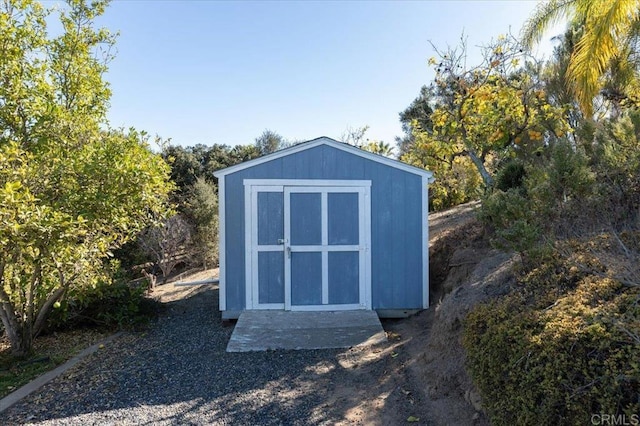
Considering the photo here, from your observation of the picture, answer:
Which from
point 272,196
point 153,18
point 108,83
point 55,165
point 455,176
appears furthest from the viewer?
point 455,176

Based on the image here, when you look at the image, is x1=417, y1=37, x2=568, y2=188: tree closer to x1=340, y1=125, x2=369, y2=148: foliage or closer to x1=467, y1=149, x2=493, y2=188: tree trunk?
x1=467, y1=149, x2=493, y2=188: tree trunk

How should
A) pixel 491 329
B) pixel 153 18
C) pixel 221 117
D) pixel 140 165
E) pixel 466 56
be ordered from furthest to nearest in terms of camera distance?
pixel 221 117 → pixel 466 56 → pixel 153 18 → pixel 140 165 → pixel 491 329

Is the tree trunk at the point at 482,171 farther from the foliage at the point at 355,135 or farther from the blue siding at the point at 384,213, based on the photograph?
the foliage at the point at 355,135

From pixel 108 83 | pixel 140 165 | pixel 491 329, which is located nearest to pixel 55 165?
pixel 140 165

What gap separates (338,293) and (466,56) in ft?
19.1

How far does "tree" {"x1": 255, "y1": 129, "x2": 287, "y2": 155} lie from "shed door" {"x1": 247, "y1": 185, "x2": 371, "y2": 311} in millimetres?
17396

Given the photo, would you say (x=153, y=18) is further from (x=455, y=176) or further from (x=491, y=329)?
(x=455, y=176)

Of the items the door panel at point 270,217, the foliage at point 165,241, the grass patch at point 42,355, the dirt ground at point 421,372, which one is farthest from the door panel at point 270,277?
the foliage at point 165,241

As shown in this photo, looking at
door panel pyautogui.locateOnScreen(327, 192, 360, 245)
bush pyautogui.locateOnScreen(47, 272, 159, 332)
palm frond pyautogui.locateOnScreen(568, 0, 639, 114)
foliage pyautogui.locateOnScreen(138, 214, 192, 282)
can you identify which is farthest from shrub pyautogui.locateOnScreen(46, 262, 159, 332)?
palm frond pyautogui.locateOnScreen(568, 0, 639, 114)

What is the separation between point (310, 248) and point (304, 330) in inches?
54.4

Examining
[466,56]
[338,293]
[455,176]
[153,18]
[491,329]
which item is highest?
[153,18]

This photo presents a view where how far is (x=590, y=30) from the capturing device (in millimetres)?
6359

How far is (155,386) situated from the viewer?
3799mm

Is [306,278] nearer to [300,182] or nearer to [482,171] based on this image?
[300,182]
